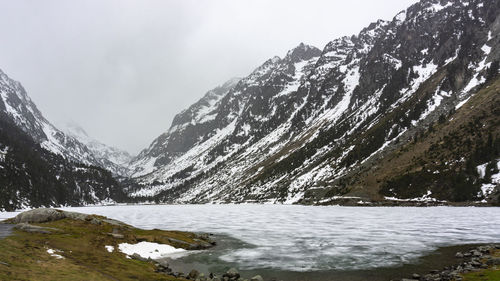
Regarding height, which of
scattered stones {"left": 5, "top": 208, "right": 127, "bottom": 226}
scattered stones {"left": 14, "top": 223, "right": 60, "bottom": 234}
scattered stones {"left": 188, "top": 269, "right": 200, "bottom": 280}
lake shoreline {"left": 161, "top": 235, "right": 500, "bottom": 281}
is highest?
scattered stones {"left": 5, "top": 208, "right": 127, "bottom": 226}

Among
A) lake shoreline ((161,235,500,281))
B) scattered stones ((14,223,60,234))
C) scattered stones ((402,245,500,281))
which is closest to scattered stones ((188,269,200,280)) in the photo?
lake shoreline ((161,235,500,281))

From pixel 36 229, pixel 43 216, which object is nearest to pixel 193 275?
pixel 36 229

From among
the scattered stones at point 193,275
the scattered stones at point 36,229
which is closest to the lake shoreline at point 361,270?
the scattered stones at point 193,275

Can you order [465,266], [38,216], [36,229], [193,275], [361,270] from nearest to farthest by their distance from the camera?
1. [465,266]
2. [193,275]
3. [361,270]
4. [36,229]
5. [38,216]

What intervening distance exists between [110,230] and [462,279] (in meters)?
42.9

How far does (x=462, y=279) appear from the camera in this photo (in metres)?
23.0

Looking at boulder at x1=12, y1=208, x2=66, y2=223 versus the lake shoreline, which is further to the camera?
boulder at x1=12, y1=208, x2=66, y2=223

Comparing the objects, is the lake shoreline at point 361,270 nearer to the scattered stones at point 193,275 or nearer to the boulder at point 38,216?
the scattered stones at point 193,275

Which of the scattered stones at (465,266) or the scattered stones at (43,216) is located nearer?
the scattered stones at (465,266)

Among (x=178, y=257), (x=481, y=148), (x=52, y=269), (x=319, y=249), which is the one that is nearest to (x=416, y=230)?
(x=319, y=249)

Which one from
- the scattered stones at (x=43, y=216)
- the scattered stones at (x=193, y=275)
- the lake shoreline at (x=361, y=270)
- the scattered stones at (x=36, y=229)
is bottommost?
the lake shoreline at (x=361, y=270)

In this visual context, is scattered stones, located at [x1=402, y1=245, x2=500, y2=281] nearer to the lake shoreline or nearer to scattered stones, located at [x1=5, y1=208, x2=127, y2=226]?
the lake shoreline

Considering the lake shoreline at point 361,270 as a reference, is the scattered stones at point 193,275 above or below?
above

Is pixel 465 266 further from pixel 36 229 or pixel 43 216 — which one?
pixel 43 216
